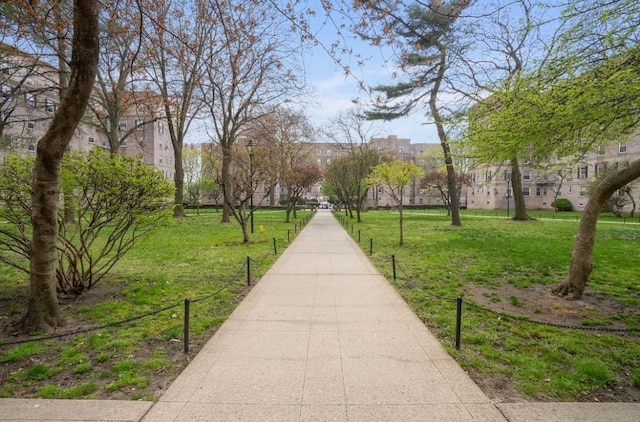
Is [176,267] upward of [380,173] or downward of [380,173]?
downward

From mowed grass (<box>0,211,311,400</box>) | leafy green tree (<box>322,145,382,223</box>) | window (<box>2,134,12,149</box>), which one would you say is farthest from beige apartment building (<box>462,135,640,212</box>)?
window (<box>2,134,12,149</box>)

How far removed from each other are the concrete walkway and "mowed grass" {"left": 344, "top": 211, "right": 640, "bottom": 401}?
1.13ft

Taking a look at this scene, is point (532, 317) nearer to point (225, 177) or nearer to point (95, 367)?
point (95, 367)

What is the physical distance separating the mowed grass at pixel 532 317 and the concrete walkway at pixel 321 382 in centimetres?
34

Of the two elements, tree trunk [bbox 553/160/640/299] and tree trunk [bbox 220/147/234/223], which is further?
tree trunk [bbox 220/147/234/223]

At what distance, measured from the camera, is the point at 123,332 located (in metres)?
5.29

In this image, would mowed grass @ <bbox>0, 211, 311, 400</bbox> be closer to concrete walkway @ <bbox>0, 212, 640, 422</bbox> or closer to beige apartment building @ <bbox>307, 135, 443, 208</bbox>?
concrete walkway @ <bbox>0, 212, 640, 422</bbox>

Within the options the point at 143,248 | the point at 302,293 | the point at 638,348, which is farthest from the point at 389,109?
the point at 638,348

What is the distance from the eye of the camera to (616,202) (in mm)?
33344

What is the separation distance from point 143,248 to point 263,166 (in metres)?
8.94

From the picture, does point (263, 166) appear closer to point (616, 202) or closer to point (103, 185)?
point (103, 185)

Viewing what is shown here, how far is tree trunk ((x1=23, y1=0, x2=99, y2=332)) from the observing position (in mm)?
4679

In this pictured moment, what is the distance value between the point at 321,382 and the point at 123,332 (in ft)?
10.9

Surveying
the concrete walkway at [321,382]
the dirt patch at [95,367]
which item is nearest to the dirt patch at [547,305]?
the concrete walkway at [321,382]
